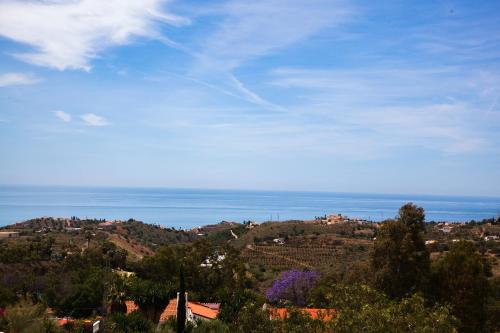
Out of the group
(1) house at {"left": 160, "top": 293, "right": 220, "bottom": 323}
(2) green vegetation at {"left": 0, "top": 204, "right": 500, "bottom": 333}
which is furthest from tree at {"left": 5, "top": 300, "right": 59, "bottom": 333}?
(1) house at {"left": 160, "top": 293, "right": 220, "bottom": 323}

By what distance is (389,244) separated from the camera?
24.7 meters

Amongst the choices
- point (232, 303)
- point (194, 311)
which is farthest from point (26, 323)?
point (232, 303)

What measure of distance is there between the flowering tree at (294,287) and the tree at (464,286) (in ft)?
44.3

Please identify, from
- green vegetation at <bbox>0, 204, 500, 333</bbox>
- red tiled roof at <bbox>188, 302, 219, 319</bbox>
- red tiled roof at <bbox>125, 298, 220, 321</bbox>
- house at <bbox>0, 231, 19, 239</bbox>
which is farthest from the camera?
house at <bbox>0, 231, 19, 239</bbox>

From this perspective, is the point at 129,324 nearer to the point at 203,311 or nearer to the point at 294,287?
the point at 203,311

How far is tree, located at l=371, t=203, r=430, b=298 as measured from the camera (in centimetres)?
2452

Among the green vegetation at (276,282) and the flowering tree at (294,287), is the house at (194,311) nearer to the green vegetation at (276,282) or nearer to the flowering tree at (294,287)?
the green vegetation at (276,282)

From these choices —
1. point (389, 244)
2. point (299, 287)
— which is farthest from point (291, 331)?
point (299, 287)

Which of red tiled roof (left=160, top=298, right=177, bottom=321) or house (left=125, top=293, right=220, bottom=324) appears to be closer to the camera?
house (left=125, top=293, right=220, bottom=324)

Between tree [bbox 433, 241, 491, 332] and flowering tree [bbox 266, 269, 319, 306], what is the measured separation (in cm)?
1350

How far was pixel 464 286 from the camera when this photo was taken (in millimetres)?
23422

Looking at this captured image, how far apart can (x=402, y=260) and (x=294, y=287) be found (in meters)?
13.5

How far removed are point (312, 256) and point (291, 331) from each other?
150ft

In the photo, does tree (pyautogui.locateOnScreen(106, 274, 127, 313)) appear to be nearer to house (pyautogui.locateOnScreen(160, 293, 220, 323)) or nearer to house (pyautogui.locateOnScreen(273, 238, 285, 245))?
house (pyautogui.locateOnScreen(160, 293, 220, 323))
